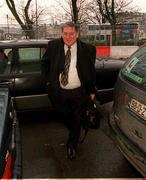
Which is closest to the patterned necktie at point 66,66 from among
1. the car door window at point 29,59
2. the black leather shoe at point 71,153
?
the black leather shoe at point 71,153

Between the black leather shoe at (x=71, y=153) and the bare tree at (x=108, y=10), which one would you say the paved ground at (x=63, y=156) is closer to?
the black leather shoe at (x=71, y=153)

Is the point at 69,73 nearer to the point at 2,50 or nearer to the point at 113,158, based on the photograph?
the point at 113,158

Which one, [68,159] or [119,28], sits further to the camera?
[119,28]

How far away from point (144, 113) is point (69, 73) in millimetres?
1360

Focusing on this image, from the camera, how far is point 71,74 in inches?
172

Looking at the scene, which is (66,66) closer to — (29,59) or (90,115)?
(90,115)

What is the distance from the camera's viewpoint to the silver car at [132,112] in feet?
10.7

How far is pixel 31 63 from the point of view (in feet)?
19.0

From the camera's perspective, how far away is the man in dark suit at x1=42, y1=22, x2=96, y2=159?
14.3ft

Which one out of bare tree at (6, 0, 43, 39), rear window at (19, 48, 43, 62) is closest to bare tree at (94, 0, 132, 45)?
bare tree at (6, 0, 43, 39)

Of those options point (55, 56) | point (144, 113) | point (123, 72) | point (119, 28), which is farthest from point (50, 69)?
point (119, 28)

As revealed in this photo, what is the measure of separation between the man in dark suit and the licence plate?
38.8 inches

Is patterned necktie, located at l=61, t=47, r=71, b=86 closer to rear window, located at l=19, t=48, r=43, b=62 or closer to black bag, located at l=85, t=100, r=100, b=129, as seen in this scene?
black bag, located at l=85, t=100, r=100, b=129

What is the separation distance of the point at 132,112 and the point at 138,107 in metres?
0.14
